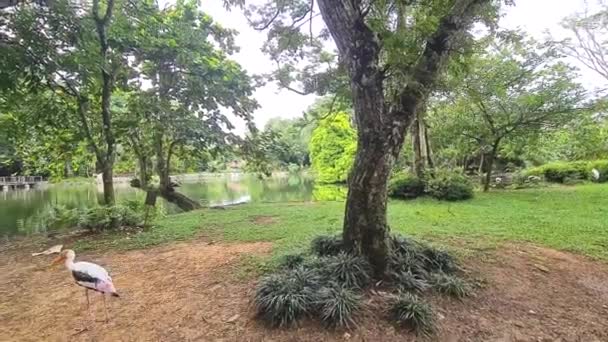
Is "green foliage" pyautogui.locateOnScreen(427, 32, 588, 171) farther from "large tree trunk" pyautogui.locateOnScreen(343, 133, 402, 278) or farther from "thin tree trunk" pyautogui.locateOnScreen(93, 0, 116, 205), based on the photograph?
"thin tree trunk" pyautogui.locateOnScreen(93, 0, 116, 205)

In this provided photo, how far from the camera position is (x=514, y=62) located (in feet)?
29.1

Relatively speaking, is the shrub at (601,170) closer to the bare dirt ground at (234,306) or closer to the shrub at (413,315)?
the bare dirt ground at (234,306)

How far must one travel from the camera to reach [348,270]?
3.03 meters

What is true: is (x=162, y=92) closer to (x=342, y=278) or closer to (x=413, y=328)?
(x=342, y=278)

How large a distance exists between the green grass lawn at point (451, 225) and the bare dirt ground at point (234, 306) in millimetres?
709

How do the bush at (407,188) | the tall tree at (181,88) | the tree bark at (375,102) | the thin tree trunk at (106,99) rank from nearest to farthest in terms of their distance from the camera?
the tree bark at (375,102) → the thin tree trunk at (106,99) → the tall tree at (181,88) → the bush at (407,188)

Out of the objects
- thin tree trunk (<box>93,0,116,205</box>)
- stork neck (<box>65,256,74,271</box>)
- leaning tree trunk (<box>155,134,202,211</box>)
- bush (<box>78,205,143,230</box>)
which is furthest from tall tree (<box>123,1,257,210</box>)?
stork neck (<box>65,256,74,271</box>)

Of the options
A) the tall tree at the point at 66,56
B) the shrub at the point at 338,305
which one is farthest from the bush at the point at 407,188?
the shrub at the point at 338,305

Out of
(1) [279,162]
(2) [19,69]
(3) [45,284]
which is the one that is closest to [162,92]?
(1) [279,162]

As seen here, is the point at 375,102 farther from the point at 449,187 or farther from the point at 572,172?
the point at 572,172

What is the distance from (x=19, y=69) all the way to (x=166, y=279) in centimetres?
344

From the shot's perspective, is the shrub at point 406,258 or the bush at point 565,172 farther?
the bush at point 565,172

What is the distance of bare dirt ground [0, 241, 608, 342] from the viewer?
2.52 m

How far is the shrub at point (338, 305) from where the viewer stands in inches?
99.5
